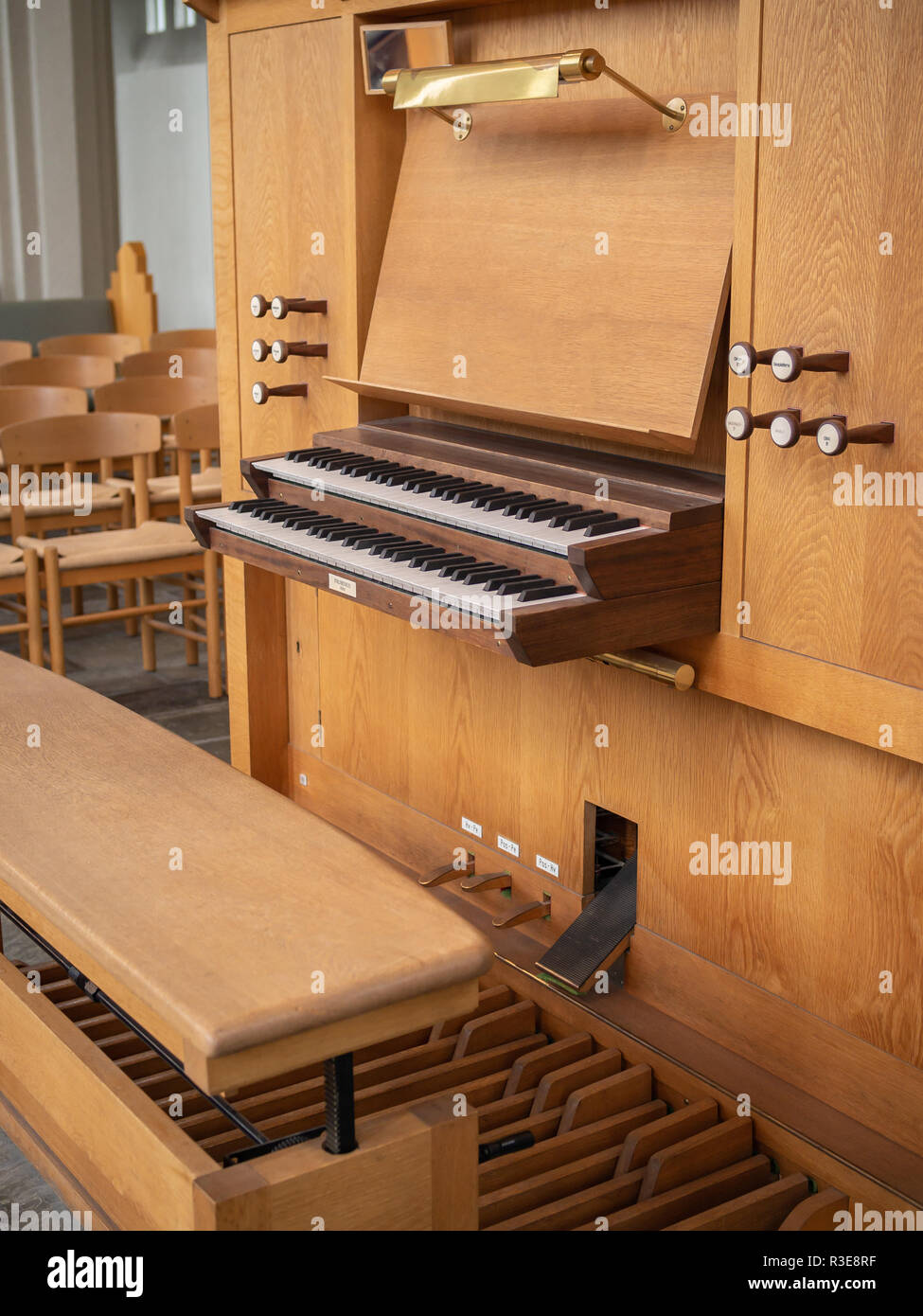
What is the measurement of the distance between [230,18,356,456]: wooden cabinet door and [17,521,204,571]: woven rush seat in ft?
4.32

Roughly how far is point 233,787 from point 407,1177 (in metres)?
0.69

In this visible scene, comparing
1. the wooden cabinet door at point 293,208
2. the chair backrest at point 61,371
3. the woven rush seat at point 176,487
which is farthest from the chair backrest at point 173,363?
the wooden cabinet door at point 293,208

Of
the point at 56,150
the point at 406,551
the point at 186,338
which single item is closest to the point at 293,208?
the point at 406,551

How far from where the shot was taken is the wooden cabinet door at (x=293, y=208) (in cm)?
301

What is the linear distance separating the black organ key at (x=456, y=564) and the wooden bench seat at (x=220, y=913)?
47cm

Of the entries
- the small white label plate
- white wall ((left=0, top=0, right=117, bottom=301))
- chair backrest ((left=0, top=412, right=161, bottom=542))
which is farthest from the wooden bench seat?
white wall ((left=0, top=0, right=117, bottom=301))

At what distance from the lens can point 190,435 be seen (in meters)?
4.93

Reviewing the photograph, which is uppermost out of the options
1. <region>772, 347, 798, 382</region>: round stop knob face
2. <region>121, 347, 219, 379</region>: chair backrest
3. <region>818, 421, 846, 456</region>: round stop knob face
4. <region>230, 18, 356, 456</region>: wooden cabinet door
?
<region>230, 18, 356, 456</region>: wooden cabinet door

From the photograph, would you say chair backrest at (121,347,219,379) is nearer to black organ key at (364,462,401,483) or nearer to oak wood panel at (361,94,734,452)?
oak wood panel at (361,94,734,452)

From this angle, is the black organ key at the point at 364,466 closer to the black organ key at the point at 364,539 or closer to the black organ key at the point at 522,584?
the black organ key at the point at 364,539

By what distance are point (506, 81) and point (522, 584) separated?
84cm

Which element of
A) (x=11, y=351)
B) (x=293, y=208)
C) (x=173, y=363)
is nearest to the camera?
(x=293, y=208)

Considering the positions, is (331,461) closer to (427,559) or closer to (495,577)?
(427,559)

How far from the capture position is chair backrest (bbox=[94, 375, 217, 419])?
18.1ft
